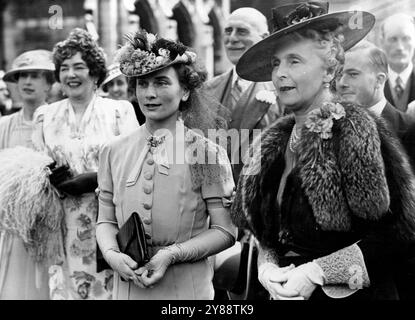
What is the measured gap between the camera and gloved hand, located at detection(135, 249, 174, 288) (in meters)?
3.56

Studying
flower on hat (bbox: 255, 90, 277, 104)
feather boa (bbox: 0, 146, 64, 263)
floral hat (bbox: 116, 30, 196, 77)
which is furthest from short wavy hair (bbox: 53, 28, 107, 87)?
floral hat (bbox: 116, 30, 196, 77)

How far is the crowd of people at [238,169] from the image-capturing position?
10.4 feet

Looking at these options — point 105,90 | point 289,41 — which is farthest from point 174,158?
point 105,90

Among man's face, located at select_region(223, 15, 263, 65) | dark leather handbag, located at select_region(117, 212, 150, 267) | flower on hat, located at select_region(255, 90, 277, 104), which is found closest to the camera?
dark leather handbag, located at select_region(117, 212, 150, 267)

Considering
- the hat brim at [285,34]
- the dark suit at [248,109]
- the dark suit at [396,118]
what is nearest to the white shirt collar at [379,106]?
the dark suit at [396,118]

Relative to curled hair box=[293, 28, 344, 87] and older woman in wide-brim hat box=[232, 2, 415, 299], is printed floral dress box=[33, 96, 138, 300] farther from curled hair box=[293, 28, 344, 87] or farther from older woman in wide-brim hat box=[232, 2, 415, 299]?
curled hair box=[293, 28, 344, 87]

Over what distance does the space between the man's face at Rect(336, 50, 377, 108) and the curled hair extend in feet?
3.69

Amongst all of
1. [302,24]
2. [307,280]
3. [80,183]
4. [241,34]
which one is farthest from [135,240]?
[241,34]

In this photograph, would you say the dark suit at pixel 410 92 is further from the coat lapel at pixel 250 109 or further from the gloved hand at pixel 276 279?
the gloved hand at pixel 276 279

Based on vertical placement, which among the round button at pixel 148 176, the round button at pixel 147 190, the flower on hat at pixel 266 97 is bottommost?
the round button at pixel 147 190

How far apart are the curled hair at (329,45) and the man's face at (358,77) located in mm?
1126

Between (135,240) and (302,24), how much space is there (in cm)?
115

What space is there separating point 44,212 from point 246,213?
5.50ft
